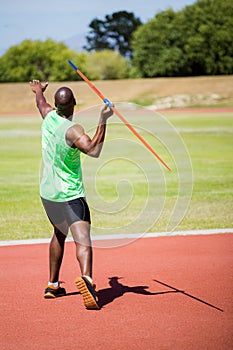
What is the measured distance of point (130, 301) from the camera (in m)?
5.70

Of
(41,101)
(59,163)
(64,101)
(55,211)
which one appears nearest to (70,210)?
(55,211)

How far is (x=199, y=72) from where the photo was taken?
7700 cm

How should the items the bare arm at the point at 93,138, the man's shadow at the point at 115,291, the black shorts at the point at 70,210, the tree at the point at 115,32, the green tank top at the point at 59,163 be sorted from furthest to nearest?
the tree at the point at 115,32 → the man's shadow at the point at 115,291 → the black shorts at the point at 70,210 → the green tank top at the point at 59,163 → the bare arm at the point at 93,138

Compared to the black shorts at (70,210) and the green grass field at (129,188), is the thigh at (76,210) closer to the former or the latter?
the black shorts at (70,210)

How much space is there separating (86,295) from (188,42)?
7329 centimetres

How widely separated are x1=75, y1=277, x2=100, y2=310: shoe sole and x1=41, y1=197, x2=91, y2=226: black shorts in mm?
564

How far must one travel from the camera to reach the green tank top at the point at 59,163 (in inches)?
212

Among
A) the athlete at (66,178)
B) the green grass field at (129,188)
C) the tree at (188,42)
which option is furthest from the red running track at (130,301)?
the tree at (188,42)

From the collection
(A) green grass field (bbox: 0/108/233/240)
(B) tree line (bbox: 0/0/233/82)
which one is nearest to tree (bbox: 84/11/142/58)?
(B) tree line (bbox: 0/0/233/82)

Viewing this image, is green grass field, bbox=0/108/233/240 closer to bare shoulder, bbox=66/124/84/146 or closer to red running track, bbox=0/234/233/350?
bare shoulder, bbox=66/124/84/146

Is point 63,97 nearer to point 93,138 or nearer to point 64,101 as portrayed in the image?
point 64,101

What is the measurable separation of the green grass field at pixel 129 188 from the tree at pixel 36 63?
59.6m

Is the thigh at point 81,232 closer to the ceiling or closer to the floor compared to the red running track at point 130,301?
closer to the ceiling

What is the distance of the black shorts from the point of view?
5.48 m
